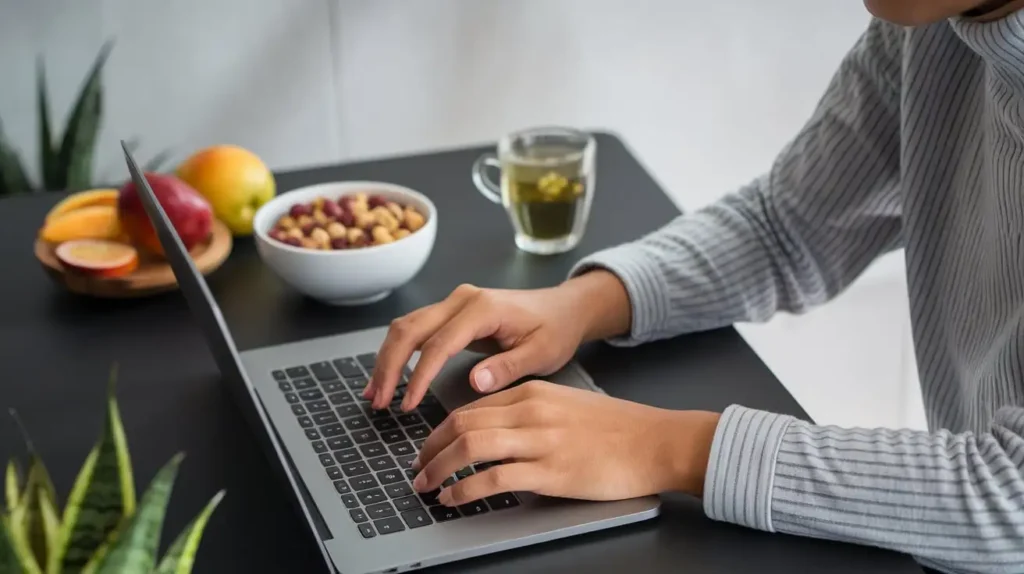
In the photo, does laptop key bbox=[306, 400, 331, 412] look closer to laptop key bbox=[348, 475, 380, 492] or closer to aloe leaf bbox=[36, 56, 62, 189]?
laptop key bbox=[348, 475, 380, 492]

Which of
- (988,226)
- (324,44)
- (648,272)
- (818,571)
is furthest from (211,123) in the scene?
(818,571)

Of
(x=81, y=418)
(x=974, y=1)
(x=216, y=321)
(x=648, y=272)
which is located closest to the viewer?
(x=216, y=321)

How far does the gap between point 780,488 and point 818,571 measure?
68mm

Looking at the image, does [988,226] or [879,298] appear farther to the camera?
[879,298]

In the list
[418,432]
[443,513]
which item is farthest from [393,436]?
[443,513]

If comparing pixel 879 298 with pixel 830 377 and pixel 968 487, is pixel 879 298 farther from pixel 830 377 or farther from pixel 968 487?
pixel 968 487

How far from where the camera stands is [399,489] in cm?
91

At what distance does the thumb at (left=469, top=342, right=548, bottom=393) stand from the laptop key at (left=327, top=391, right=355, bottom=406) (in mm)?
106

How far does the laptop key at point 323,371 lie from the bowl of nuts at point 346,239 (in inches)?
4.6

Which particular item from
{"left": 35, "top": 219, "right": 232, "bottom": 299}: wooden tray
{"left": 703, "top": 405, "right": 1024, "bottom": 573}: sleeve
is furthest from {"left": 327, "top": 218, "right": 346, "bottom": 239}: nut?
{"left": 703, "top": 405, "right": 1024, "bottom": 573}: sleeve

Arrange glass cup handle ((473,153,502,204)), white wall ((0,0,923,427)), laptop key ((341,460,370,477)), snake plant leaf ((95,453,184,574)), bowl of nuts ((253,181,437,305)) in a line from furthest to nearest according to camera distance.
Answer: white wall ((0,0,923,427)) → glass cup handle ((473,153,502,204)) → bowl of nuts ((253,181,437,305)) → laptop key ((341,460,370,477)) → snake plant leaf ((95,453,184,574))

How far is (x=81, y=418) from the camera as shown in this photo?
104 cm

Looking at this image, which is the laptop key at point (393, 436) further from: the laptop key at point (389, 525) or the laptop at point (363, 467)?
the laptop key at point (389, 525)

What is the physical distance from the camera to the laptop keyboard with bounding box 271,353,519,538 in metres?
0.88
